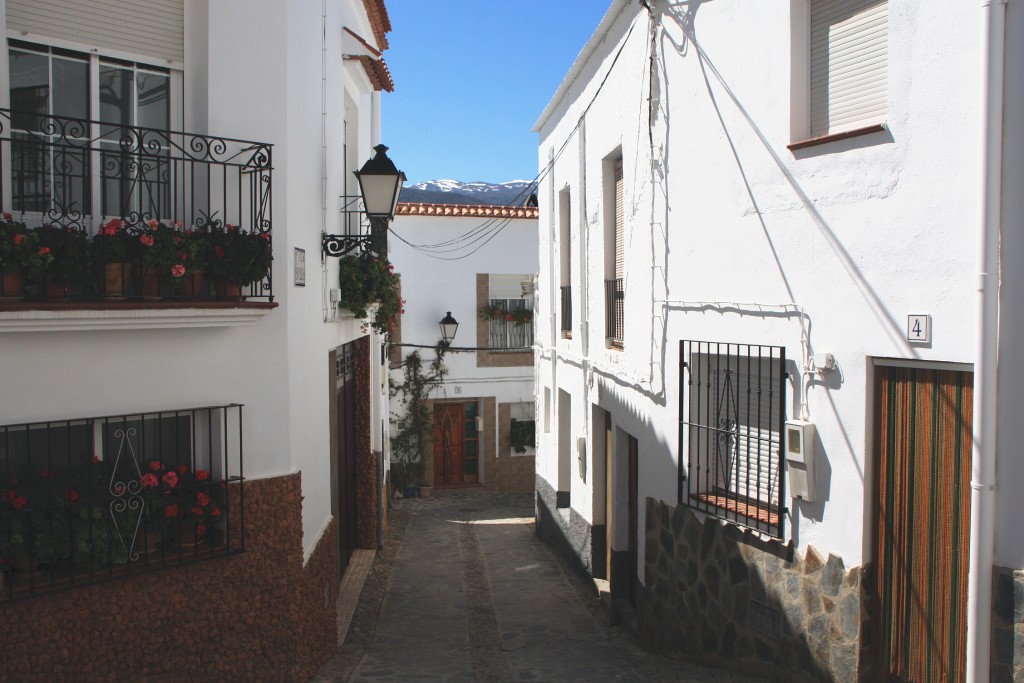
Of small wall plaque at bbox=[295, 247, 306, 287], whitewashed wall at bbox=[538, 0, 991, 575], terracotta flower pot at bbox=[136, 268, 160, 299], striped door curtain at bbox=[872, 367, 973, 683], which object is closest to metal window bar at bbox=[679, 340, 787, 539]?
whitewashed wall at bbox=[538, 0, 991, 575]

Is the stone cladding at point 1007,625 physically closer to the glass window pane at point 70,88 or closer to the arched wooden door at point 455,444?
the glass window pane at point 70,88

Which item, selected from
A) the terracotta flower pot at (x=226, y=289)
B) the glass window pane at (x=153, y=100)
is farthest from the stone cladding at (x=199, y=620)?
the glass window pane at (x=153, y=100)

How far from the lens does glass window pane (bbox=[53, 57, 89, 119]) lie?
18.1 feet

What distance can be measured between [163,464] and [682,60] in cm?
516

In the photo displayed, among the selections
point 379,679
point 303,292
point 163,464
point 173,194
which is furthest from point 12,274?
point 379,679

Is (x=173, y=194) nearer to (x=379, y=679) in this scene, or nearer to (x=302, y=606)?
(x=302, y=606)

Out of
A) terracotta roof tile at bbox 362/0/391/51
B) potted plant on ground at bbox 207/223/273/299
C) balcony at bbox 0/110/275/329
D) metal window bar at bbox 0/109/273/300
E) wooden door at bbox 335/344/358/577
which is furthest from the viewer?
terracotta roof tile at bbox 362/0/391/51

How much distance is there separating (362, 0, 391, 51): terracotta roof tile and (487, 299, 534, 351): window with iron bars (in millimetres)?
7987

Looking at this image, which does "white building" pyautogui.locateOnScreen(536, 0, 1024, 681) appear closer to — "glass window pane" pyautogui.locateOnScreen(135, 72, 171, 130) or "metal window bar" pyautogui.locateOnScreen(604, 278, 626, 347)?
"metal window bar" pyautogui.locateOnScreen(604, 278, 626, 347)

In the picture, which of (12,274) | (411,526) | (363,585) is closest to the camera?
(12,274)

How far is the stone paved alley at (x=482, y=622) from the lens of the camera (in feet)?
23.0

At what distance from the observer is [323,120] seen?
7.61 m

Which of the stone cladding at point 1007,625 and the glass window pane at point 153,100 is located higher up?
the glass window pane at point 153,100

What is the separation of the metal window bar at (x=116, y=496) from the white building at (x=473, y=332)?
13.1 meters
